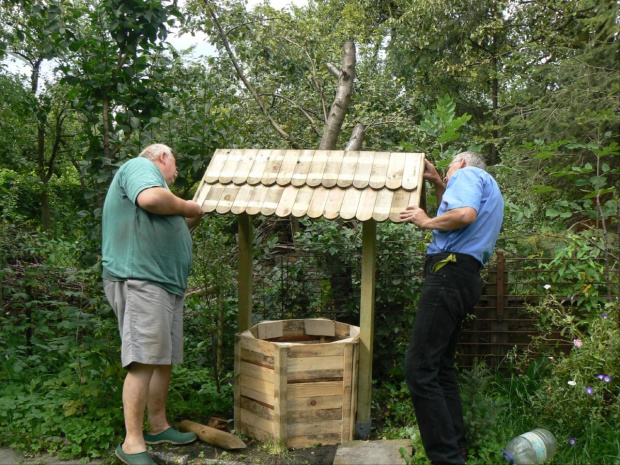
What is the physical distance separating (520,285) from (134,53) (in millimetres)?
3785

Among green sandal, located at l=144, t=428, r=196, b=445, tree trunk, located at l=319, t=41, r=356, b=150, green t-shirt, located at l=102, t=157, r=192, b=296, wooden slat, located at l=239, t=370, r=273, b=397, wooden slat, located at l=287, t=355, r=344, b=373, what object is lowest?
green sandal, located at l=144, t=428, r=196, b=445

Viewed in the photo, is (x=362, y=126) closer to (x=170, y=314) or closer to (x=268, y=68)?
(x=170, y=314)

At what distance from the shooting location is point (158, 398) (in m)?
3.63

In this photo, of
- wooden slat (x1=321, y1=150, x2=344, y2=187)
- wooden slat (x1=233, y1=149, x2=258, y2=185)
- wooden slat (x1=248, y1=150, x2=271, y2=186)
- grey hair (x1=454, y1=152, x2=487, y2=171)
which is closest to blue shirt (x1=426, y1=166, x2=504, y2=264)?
grey hair (x1=454, y1=152, x2=487, y2=171)

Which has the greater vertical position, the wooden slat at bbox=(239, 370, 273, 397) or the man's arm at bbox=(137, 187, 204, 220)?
the man's arm at bbox=(137, 187, 204, 220)

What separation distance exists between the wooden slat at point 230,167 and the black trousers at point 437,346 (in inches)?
59.8

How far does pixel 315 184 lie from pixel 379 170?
423 millimetres

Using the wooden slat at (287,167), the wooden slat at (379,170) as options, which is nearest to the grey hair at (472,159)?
the wooden slat at (379,170)

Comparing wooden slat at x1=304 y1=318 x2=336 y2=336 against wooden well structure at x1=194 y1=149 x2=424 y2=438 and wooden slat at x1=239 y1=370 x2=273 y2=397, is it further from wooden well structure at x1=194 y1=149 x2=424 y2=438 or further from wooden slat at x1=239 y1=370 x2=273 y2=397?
wooden slat at x1=239 y1=370 x2=273 y2=397

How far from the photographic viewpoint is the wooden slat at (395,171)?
3.65 metres

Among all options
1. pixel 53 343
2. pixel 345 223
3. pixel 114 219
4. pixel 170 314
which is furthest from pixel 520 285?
pixel 53 343

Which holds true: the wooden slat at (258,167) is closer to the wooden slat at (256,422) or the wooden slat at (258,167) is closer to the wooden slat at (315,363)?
the wooden slat at (315,363)

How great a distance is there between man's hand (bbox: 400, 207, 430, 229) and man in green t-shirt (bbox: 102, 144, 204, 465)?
125 centimetres

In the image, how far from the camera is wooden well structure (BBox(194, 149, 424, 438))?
3601 mm
